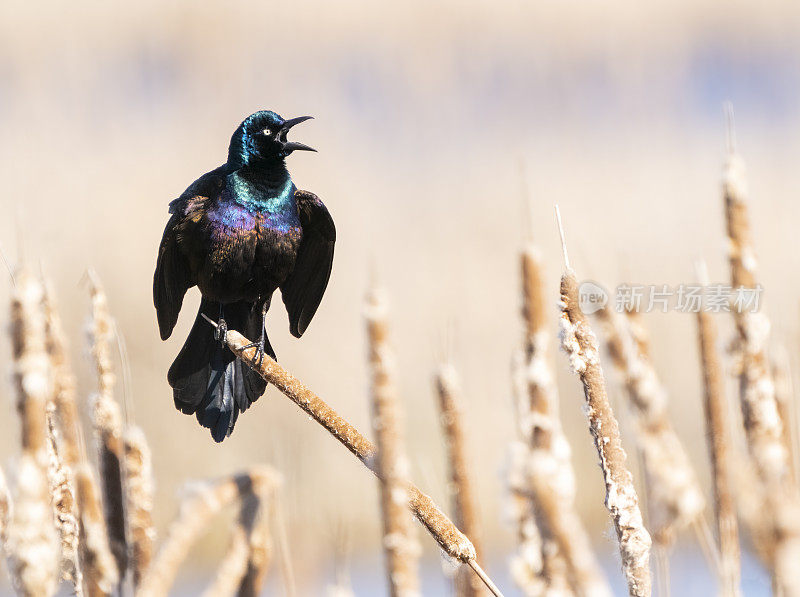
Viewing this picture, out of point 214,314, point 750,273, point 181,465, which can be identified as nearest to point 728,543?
point 750,273

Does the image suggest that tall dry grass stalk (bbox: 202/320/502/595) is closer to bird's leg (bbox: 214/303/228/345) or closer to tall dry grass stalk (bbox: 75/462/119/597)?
tall dry grass stalk (bbox: 75/462/119/597)

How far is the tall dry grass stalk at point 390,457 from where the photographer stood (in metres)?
1.14

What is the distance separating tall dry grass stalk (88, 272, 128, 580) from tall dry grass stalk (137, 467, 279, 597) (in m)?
0.18

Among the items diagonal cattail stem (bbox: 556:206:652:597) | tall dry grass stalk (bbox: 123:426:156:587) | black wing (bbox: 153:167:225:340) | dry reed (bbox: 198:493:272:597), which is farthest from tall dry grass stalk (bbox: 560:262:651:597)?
black wing (bbox: 153:167:225:340)

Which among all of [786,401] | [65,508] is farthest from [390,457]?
[786,401]

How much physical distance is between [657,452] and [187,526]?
1.83 ft

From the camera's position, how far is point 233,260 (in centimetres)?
272

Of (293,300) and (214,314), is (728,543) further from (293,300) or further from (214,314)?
(214,314)

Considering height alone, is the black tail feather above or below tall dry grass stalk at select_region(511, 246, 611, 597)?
above

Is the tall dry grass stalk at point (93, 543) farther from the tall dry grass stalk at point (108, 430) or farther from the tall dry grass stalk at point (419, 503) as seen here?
the tall dry grass stalk at point (419, 503)

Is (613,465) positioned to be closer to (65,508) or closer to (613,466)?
(613,466)

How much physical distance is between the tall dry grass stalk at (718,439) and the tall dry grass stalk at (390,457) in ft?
1.56

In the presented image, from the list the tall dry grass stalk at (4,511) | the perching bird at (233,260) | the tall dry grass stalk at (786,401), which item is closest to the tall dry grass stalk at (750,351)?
the tall dry grass stalk at (786,401)

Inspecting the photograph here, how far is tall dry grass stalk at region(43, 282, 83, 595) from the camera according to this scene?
1.31 metres
